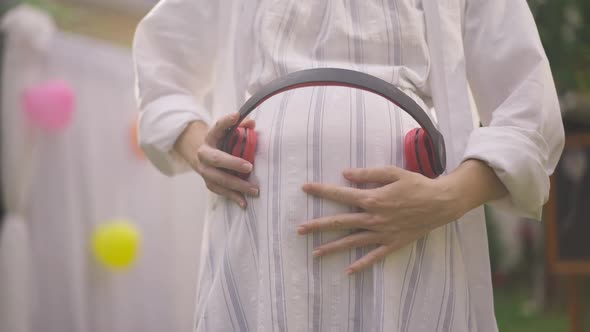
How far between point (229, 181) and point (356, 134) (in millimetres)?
151

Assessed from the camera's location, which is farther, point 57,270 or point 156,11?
point 57,270

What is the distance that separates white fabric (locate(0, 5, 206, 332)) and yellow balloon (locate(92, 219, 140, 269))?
0.26ft

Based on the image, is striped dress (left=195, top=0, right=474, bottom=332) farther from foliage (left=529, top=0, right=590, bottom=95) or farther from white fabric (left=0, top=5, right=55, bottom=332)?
white fabric (left=0, top=5, right=55, bottom=332)

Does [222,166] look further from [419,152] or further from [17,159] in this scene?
[17,159]

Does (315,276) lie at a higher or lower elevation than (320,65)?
lower

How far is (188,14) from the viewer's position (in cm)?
92

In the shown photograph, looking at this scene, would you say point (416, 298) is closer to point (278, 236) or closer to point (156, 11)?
point (278, 236)

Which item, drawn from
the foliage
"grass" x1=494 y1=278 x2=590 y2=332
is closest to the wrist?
the foliage

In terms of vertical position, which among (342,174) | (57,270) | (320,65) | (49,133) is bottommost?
(57,270)

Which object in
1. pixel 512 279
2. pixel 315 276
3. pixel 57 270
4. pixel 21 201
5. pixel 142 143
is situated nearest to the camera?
pixel 315 276

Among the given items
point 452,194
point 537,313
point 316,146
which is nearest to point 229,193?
point 316,146

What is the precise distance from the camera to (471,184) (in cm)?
71

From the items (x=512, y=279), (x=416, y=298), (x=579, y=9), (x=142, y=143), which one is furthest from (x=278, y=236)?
(x=512, y=279)

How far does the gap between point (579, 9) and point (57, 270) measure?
260 cm
